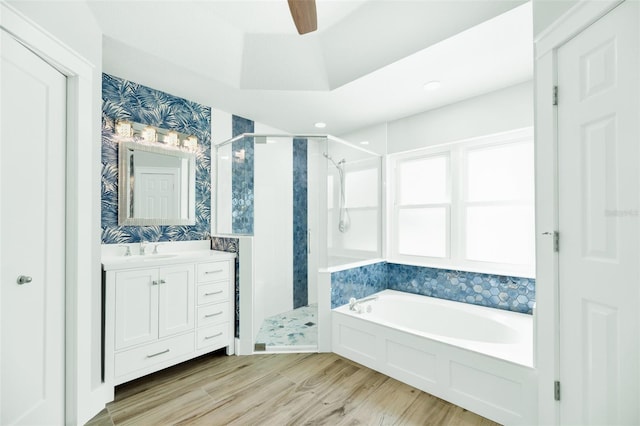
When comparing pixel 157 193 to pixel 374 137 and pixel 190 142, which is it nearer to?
pixel 190 142

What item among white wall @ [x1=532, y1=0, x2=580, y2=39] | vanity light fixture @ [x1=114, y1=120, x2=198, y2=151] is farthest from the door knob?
white wall @ [x1=532, y1=0, x2=580, y2=39]

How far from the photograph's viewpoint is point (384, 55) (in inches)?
85.3

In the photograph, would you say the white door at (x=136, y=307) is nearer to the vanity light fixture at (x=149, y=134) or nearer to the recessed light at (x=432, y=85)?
the vanity light fixture at (x=149, y=134)

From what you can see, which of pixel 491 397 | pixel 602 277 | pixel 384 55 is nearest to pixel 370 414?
pixel 491 397

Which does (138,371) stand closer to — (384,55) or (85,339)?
(85,339)

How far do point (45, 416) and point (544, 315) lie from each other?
108 inches

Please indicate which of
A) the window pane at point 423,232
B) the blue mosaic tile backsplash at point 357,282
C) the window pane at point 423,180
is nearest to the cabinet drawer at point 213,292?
the blue mosaic tile backsplash at point 357,282

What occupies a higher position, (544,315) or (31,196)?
(31,196)

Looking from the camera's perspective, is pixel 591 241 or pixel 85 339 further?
pixel 85 339

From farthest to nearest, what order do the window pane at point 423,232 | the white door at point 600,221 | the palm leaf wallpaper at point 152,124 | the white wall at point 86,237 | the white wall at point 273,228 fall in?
1. the window pane at point 423,232
2. the white wall at point 273,228
3. the palm leaf wallpaper at point 152,124
4. the white wall at point 86,237
5. the white door at point 600,221

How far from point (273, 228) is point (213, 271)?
815 mm

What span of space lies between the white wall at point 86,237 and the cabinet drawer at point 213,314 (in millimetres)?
716

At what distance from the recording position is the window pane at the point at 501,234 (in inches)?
99.9

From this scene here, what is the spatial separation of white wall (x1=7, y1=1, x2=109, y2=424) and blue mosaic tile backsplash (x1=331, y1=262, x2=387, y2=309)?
1838 millimetres
